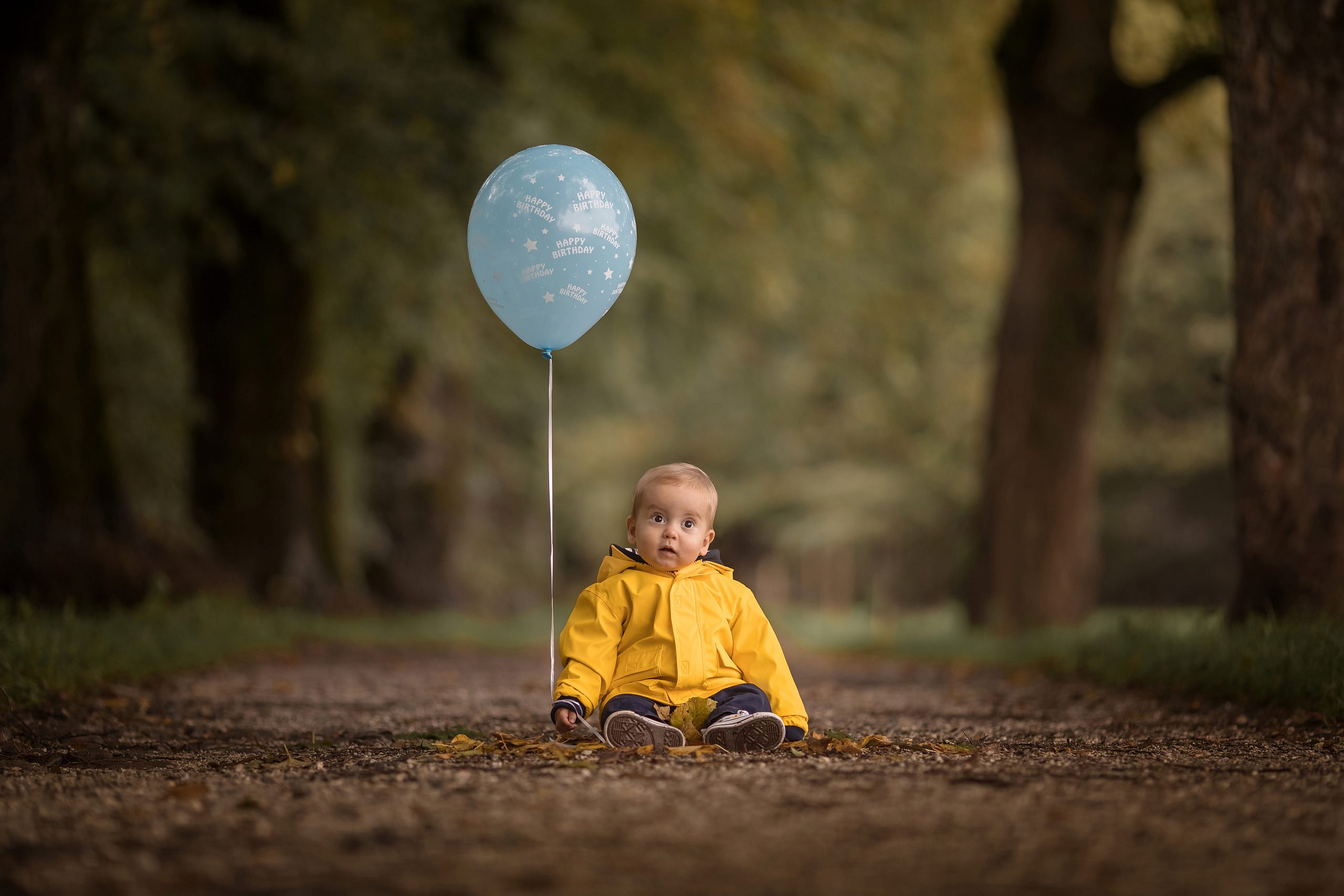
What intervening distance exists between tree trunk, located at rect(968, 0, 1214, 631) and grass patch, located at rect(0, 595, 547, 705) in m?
5.01

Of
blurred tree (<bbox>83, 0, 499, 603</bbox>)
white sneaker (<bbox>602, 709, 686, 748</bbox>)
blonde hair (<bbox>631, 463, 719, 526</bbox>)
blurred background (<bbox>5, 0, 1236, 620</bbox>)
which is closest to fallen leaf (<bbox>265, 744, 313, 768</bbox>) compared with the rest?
white sneaker (<bbox>602, 709, 686, 748</bbox>)

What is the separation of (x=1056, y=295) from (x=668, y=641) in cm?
697

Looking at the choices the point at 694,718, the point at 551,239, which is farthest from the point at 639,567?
the point at 551,239

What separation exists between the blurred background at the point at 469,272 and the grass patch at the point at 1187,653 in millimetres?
3221

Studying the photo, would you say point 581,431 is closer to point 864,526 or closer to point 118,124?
point 864,526

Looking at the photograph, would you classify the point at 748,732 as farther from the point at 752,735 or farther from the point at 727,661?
the point at 727,661

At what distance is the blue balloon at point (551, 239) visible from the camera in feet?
16.6

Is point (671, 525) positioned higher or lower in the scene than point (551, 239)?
lower

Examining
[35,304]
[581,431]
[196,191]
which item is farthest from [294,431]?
[581,431]

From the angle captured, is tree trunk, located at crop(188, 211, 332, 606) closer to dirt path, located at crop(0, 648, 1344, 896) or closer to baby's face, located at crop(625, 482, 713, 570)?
dirt path, located at crop(0, 648, 1344, 896)

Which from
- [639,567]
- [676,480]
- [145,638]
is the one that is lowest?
[145,638]

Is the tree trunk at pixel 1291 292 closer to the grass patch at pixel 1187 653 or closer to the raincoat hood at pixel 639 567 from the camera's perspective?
the grass patch at pixel 1187 653

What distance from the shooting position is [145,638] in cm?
688

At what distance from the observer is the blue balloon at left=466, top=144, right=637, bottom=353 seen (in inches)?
199
